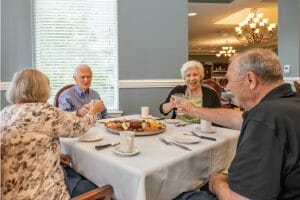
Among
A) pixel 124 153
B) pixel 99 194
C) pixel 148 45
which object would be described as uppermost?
pixel 148 45

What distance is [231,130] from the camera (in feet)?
6.31

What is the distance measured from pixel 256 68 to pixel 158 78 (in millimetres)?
2462

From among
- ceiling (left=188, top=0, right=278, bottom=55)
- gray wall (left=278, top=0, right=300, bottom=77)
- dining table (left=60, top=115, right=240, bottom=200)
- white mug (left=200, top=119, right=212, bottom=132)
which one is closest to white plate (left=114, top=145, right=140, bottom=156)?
dining table (left=60, top=115, right=240, bottom=200)

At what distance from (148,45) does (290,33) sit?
2.19m

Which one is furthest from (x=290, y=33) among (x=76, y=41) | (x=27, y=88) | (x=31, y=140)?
(x=31, y=140)

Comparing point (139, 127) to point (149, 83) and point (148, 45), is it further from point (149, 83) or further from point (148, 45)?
point (148, 45)

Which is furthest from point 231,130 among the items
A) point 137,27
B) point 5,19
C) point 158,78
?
point 5,19

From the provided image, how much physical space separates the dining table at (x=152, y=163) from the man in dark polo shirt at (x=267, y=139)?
0.86 ft

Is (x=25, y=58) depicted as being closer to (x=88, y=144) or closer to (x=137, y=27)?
(x=137, y=27)

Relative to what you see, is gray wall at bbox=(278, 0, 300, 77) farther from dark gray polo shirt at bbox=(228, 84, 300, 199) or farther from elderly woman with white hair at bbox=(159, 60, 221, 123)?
dark gray polo shirt at bbox=(228, 84, 300, 199)

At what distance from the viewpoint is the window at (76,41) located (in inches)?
130

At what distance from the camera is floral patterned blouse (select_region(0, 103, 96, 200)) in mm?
1083

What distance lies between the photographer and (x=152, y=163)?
1.22 metres

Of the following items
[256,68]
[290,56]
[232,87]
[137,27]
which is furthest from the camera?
[290,56]
